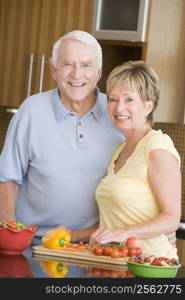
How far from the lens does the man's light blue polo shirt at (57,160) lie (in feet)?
8.96

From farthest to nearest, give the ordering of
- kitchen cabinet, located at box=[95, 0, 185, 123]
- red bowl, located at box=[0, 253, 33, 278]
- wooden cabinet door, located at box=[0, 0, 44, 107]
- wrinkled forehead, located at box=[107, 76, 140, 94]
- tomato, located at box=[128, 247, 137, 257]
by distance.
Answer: wooden cabinet door, located at box=[0, 0, 44, 107], kitchen cabinet, located at box=[95, 0, 185, 123], wrinkled forehead, located at box=[107, 76, 140, 94], tomato, located at box=[128, 247, 137, 257], red bowl, located at box=[0, 253, 33, 278]

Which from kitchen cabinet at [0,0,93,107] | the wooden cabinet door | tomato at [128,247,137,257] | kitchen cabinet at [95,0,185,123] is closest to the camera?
tomato at [128,247,137,257]

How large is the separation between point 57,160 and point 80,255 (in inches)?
22.9

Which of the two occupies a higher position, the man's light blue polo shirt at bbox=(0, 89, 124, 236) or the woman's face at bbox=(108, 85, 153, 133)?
the woman's face at bbox=(108, 85, 153, 133)

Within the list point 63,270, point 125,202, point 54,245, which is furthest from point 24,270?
point 125,202

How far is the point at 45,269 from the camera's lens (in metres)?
2.03

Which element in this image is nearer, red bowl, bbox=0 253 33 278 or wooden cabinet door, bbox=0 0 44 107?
red bowl, bbox=0 253 33 278

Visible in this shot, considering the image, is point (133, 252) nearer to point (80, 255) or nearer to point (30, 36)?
point (80, 255)

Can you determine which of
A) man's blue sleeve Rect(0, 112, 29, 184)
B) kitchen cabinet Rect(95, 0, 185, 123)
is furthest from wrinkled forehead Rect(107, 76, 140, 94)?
kitchen cabinet Rect(95, 0, 185, 123)

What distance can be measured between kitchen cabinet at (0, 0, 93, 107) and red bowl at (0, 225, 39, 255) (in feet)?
6.96

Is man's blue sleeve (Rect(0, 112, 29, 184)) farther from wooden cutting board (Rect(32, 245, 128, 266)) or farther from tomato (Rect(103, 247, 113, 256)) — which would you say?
tomato (Rect(103, 247, 113, 256))

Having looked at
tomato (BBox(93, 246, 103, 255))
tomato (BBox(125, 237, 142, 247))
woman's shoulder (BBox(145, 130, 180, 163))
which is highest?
woman's shoulder (BBox(145, 130, 180, 163))

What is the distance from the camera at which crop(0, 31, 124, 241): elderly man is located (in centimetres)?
273

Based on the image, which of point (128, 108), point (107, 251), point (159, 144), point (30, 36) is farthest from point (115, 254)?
point (30, 36)
